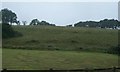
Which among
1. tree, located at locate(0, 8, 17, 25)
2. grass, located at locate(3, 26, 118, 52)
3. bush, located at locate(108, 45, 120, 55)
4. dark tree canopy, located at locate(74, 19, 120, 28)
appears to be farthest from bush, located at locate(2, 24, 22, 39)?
dark tree canopy, located at locate(74, 19, 120, 28)

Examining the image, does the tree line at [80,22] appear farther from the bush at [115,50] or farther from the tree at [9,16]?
the bush at [115,50]

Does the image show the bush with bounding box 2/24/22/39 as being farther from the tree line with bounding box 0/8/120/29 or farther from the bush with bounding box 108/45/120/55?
the tree line with bounding box 0/8/120/29

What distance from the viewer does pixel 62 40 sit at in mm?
45500

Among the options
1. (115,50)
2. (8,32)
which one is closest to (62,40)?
(8,32)

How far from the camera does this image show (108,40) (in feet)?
155

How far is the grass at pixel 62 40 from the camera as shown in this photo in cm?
4058

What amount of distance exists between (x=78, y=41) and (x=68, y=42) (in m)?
1.89

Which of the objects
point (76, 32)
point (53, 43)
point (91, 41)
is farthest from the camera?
point (76, 32)

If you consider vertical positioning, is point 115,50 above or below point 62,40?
below

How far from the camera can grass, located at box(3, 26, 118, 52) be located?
133 feet

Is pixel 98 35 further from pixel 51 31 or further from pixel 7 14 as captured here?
pixel 7 14

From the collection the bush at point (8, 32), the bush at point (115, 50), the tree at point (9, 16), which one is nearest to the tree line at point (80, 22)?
the tree at point (9, 16)

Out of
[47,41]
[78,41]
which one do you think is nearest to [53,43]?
[47,41]

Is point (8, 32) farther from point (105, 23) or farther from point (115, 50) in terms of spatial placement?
point (105, 23)
